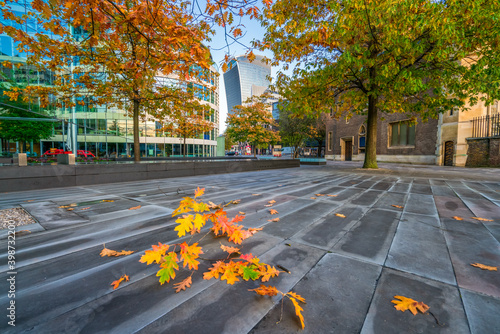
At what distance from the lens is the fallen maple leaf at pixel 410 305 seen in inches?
53.9

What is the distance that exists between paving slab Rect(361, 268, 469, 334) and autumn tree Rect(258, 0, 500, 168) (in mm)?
4959

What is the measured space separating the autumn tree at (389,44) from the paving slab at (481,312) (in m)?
5.06

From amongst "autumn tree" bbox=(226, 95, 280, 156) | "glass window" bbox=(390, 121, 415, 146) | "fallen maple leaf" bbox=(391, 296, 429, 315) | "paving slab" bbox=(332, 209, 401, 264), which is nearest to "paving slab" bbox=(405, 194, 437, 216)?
"paving slab" bbox=(332, 209, 401, 264)

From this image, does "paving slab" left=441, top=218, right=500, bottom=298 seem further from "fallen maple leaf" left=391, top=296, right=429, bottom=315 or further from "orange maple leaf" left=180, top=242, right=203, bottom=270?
"orange maple leaf" left=180, top=242, right=203, bottom=270

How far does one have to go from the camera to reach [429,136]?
21109 mm

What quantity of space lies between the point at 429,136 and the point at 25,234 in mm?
28670

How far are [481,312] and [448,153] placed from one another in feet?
81.6

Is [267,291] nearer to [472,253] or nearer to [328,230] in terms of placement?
[328,230]

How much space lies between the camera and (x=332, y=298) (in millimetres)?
1501

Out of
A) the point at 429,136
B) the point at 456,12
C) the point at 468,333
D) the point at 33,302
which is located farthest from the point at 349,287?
the point at 429,136

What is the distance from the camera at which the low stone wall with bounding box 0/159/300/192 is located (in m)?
5.99

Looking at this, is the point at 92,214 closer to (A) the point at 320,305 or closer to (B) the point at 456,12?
(A) the point at 320,305

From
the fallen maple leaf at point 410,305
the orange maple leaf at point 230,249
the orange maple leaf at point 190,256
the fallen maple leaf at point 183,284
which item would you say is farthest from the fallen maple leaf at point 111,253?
the fallen maple leaf at point 410,305

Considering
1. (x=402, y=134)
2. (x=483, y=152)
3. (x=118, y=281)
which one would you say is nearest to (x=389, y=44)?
(x=118, y=281)
